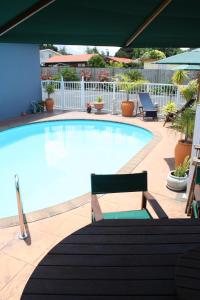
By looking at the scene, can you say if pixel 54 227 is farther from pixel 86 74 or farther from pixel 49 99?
pixel 86 74

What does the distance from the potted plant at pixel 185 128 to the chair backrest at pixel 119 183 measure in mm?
2688

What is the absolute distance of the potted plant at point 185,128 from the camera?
5504 mm

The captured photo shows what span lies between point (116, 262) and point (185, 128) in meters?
4.33

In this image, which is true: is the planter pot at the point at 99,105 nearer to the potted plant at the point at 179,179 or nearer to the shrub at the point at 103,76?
the potted plant at the point at 179,179

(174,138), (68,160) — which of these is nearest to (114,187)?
(68,160)

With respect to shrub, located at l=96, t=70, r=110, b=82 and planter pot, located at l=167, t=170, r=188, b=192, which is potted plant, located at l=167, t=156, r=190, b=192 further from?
shrub, located at l=96, t=70, r=110, b=82

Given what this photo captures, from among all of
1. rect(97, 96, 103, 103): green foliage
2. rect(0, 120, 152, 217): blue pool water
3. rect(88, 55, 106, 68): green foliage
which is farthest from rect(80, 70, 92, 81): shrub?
rect(0, 120, 152, 217): blue pool water

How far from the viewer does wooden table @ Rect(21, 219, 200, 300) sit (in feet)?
5.36

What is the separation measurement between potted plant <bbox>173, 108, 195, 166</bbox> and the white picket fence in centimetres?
707

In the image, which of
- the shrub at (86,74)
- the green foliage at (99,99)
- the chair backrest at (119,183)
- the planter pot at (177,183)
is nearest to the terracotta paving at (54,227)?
the planter pot at (177,183)

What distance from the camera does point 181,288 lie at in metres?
1.59

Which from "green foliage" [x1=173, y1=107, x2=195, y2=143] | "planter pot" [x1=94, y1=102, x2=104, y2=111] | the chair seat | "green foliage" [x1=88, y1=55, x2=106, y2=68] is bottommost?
the chair seat

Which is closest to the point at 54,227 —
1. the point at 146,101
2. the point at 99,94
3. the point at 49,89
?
the point at 146,101

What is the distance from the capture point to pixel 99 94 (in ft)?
49.8
